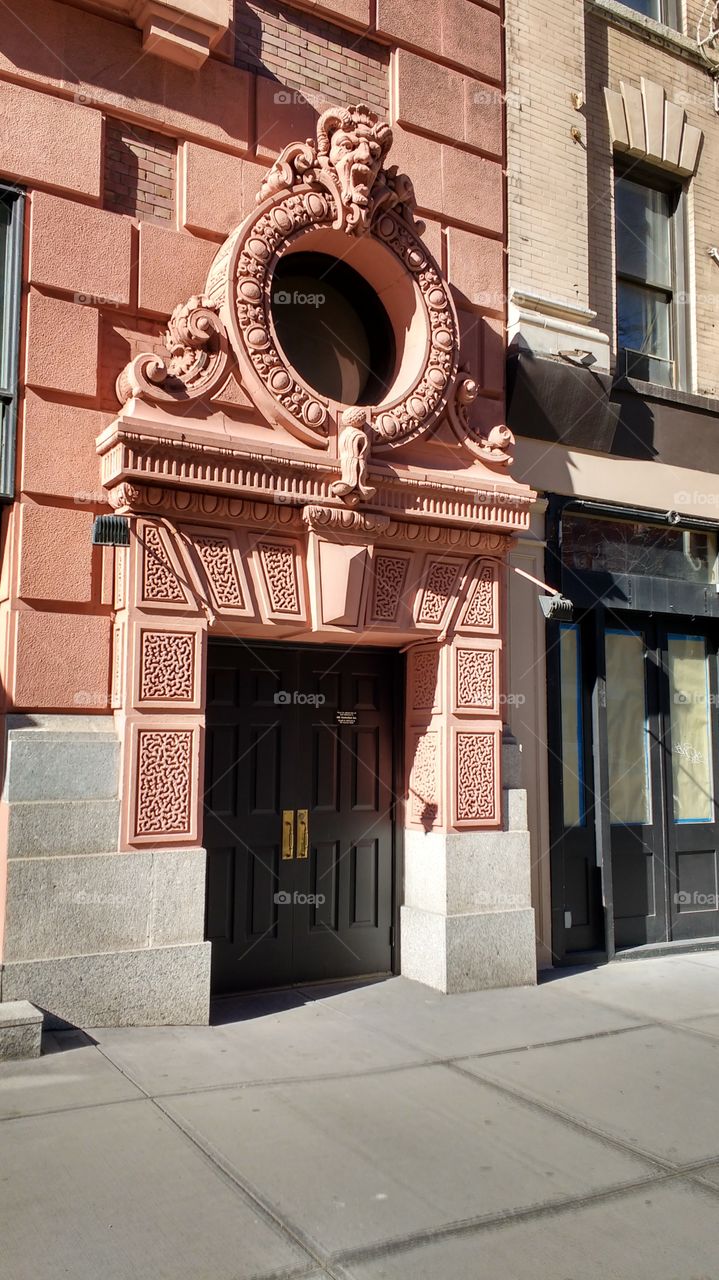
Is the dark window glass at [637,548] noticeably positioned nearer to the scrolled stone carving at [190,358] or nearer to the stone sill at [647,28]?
the scrolled stone carving at [190,358]

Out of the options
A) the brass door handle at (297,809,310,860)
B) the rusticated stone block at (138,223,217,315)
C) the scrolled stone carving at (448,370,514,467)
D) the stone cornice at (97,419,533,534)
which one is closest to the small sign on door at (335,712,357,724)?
the brass door handle at (297,809,310,860)

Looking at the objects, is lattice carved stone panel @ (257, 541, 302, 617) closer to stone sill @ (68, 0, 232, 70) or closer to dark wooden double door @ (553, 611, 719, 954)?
dark wooden double door @ (553, 611, 719, 954)

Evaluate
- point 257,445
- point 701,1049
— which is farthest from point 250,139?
point 701,1049

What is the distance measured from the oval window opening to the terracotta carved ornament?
16 centimetres

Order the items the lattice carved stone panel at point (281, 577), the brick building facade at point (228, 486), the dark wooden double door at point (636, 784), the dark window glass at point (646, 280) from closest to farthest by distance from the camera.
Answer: the brick building facade at point (228, 486) → the lattice carved stone panel at point (281, 577) → the dark wooden double door at point (636, 784) → the dark window glass at point (646, 280)

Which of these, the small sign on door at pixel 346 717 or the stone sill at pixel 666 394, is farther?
the stone sill at pixel 666 394

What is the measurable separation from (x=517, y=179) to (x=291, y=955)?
7.44m

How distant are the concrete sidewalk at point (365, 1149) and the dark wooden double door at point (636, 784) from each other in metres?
2.26

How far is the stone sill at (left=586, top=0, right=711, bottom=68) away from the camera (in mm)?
11031

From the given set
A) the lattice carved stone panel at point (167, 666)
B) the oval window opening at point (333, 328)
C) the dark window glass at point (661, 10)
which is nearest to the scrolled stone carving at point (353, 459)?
the oval window opening at point (333, 328)

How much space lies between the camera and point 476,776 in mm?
8555

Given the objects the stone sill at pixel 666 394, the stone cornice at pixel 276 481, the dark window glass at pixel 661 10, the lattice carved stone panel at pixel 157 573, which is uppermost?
the dark window glass at pixel 661 10

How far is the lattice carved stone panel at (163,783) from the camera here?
6.94 m

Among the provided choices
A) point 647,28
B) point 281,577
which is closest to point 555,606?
point 281,577
